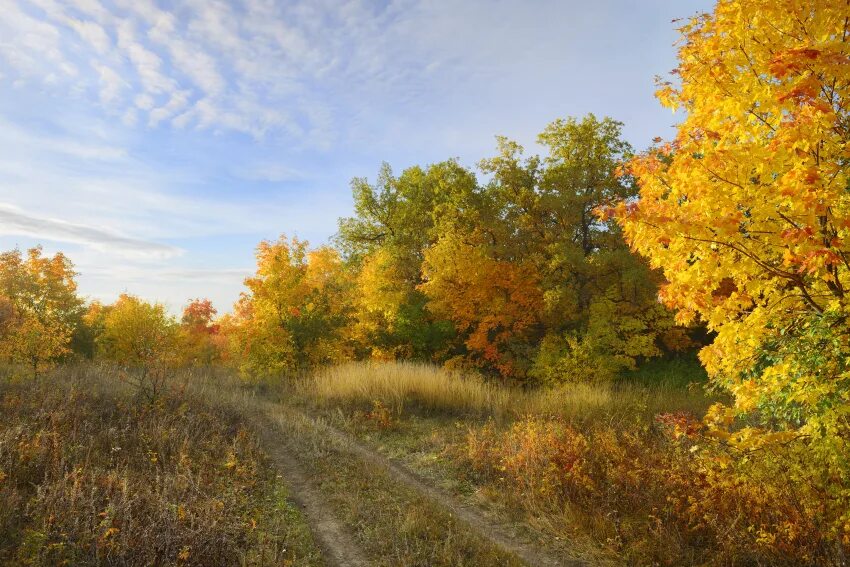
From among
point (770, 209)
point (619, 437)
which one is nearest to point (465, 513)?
point (619, 437)

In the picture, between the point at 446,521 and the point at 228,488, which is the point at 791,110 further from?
the point at 228,488

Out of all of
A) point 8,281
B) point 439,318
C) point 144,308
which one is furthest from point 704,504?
point 8,281

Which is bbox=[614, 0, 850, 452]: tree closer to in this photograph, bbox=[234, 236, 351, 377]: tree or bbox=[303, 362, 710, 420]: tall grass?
bbox=[303, 362, 710, 420]: tall grass

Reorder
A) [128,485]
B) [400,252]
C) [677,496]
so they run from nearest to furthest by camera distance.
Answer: [128,485]
[677,496]
[400,252]

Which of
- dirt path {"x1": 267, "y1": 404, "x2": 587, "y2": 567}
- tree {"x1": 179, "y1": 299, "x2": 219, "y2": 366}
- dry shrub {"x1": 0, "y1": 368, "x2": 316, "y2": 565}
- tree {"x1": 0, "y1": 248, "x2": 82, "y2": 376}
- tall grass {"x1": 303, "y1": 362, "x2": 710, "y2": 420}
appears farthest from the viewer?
tree {"x1": 179, "y1": 299, "x2": 219, "y2": 366}

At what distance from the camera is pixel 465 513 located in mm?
6977

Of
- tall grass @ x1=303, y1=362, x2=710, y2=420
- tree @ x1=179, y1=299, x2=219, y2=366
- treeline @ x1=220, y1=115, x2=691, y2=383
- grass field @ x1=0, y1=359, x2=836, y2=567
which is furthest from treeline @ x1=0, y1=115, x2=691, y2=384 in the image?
tree @ x1=179, y1=299, x2=219, y2=366

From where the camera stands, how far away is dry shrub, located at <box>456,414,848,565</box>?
5.19 meters

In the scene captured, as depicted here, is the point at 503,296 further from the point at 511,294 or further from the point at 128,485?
the point at 128,485

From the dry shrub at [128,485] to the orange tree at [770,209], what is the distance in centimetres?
617

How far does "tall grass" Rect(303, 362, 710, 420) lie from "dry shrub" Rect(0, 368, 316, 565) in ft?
15.0

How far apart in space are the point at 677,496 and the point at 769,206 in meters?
3.98

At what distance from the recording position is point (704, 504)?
5762 mm

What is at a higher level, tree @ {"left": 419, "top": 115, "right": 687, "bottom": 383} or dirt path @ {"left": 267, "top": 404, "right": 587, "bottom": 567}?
tree @ {"left": 419, "top": 115, "right": 687, "bottom": 383}
